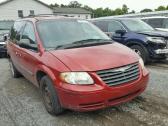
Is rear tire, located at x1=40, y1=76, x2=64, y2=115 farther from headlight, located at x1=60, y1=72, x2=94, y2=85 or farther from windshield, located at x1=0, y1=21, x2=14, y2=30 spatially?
windshield, located at x1=0, y1=21, x2=14, y2=30

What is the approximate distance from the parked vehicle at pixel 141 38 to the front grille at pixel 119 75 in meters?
4.37

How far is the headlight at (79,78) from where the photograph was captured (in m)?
3.99

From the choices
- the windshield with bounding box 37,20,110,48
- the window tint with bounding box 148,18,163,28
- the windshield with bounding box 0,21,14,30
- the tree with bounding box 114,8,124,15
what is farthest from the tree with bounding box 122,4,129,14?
the windshield with bounding box 37,20,110,48

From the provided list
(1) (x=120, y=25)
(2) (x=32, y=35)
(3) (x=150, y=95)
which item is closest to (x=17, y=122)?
(2) (x=32, y=35)

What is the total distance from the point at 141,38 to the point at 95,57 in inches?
189

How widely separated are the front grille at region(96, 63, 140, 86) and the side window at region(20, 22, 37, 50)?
1.71 m

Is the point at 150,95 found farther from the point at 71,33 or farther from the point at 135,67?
the point at 71,33

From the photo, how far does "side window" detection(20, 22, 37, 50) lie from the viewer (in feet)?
17.1

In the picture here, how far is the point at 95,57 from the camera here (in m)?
4.34

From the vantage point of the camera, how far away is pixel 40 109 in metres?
5.03

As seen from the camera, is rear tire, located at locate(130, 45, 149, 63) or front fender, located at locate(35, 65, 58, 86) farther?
rear tire, located at locate(130, 45, 149, 63)

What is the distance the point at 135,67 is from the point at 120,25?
5.66 metres

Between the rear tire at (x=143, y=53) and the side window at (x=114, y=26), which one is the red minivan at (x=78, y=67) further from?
the side window at (x=114, y=26)

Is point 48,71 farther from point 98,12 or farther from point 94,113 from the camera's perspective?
point 98,12
